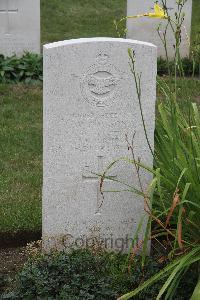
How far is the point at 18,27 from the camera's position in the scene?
10391 millimetres

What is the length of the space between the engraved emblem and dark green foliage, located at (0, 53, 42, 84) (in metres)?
5.03

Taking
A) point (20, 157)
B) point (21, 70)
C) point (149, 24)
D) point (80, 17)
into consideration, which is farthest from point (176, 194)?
point (80, 17)

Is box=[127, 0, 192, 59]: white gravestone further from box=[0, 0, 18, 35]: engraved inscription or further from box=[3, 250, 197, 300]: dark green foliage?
box=[3, 250, 197, 300]: dark green foliage

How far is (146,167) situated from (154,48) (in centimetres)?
69

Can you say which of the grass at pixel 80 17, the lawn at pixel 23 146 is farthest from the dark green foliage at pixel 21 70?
the grass at pixel 80 17

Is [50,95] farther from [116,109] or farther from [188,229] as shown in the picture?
[188,229]

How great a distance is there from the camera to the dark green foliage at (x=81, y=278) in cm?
392

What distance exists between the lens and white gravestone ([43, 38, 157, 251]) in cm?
418

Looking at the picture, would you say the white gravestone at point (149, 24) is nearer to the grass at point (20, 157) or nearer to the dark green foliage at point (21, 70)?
the dark green foliage at point (21, 70)

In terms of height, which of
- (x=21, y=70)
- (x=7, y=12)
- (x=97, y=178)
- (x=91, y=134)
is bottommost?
(x=21, y=70)

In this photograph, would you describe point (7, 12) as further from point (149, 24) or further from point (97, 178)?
point (97, 178)

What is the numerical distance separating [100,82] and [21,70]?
5.29 metres

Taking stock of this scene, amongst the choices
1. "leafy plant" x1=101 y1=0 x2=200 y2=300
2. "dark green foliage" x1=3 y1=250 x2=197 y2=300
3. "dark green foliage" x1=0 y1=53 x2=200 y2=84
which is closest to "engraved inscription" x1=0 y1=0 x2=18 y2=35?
"dark green foliage" x1=0 y1=53 x2=200 y2=84

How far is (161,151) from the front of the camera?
4586 mm
